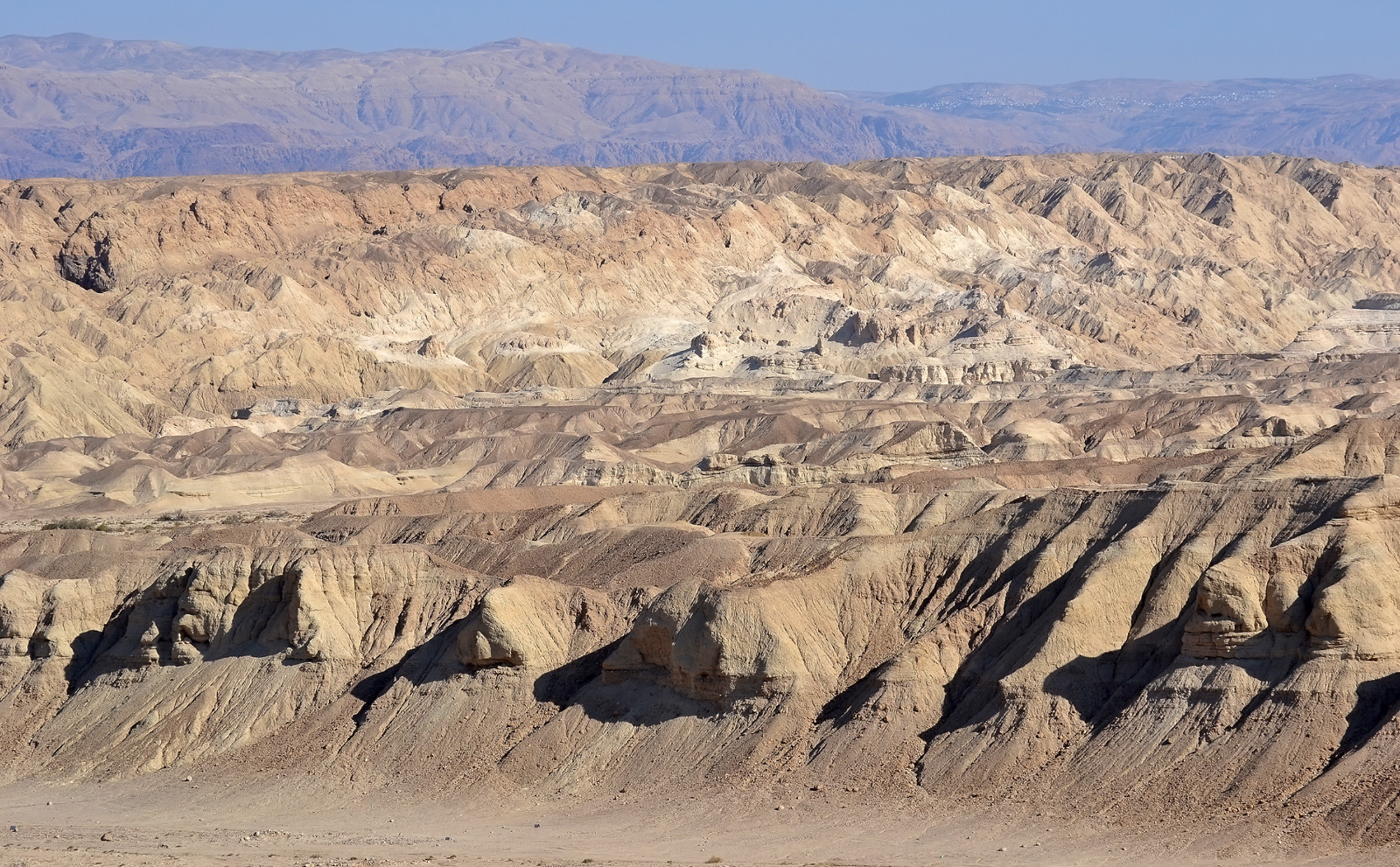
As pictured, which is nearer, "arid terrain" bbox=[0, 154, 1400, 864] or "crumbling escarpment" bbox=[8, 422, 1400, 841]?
"arid terrain" bbox=[0, 154, 1400, 864]

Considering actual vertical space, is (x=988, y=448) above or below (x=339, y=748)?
below

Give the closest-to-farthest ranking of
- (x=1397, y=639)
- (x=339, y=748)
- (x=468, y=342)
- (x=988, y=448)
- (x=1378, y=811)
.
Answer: (x=1378, y=811) → (x=1397, y=639) → (x=339, y=748) → (x=988, y=448) → (x=468, y=342)

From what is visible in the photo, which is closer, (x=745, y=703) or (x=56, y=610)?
(x=745, y=703)

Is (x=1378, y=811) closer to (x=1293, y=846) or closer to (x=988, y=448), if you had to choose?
(x=1293, y=846)

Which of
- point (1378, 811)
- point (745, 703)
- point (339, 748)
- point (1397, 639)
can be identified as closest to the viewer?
point (1378, 811)

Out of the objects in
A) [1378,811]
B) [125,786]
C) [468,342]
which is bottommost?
[468,342]

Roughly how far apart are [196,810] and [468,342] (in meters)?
117

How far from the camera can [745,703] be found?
4459cm

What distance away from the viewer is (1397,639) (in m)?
39.3

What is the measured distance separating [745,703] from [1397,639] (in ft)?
40.6

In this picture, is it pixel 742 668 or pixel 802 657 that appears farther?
pixel 802 657

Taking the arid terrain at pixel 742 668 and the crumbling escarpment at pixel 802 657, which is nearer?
the arid terrain at pixel 742 668

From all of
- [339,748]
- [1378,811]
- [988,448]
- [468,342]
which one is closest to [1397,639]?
[1378,811]

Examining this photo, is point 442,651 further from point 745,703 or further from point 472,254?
point 472,254
